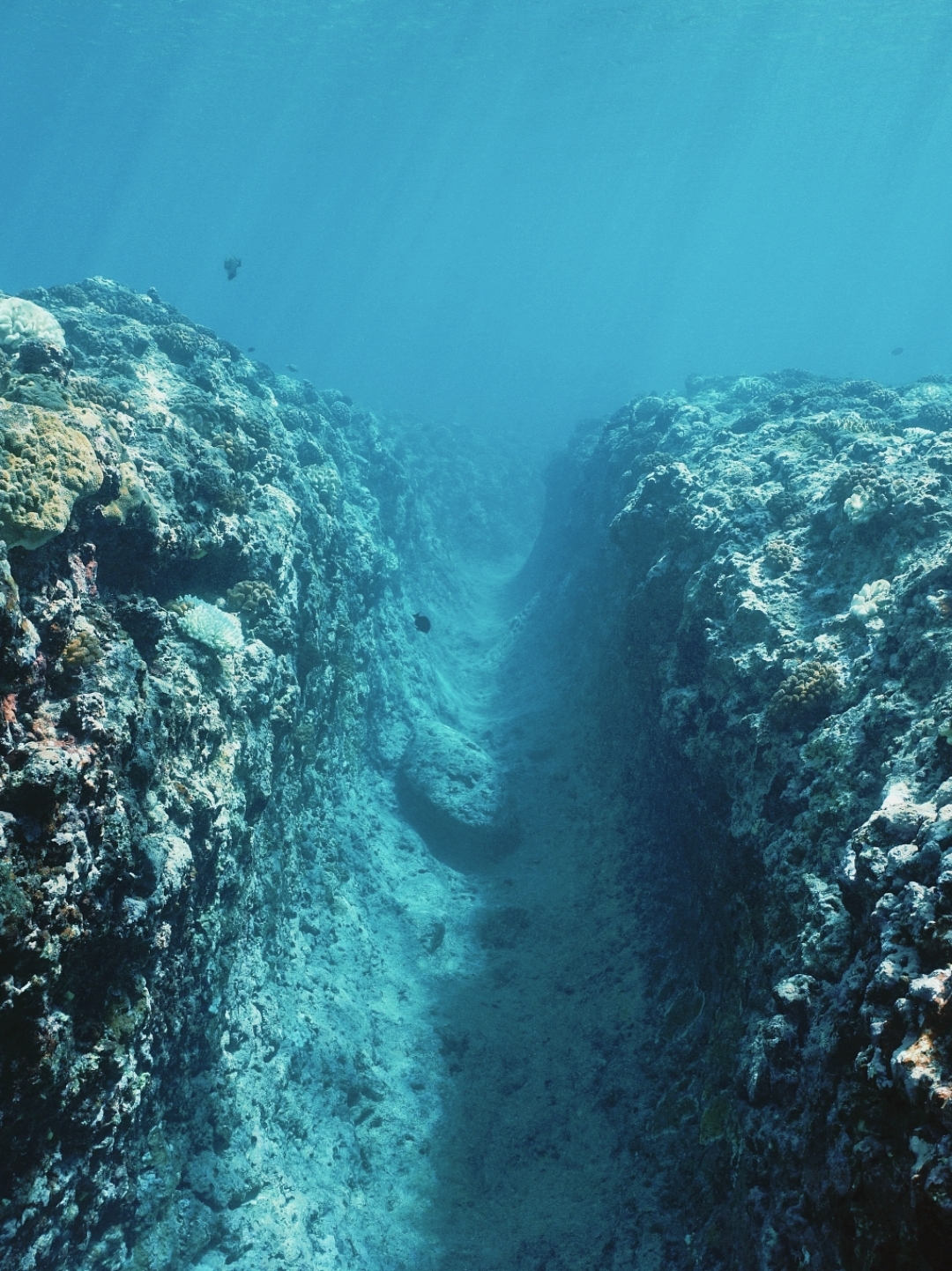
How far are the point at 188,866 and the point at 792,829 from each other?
19.3 feet

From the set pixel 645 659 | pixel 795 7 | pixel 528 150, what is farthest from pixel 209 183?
pixel 645 659

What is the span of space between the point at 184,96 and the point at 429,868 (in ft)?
323

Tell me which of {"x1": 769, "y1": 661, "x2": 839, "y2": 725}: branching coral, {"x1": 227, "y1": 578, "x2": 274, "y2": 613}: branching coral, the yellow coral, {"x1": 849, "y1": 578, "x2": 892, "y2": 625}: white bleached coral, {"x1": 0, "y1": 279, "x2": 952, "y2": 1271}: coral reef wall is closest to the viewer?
{"x1": 0, "y1": 279, "x2": 952, "y2": 1271}: coral reef wall

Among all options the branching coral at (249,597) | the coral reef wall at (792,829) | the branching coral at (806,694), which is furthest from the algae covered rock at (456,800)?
the branching coral at (806,694)

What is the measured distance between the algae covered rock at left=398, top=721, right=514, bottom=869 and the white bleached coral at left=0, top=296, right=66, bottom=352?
32.8 ft

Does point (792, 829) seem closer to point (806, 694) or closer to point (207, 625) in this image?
point (806, 694)

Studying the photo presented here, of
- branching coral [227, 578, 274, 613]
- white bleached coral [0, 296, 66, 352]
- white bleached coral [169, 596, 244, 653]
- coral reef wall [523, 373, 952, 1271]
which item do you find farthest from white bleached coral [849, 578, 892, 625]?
white bleached coral [0, 296, 66, 352]

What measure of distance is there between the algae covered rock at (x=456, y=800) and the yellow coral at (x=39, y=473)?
9.38m

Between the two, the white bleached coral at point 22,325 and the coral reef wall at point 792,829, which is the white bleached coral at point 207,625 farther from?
the coral reef wall at point 792,829

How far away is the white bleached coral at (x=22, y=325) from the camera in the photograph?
828cm

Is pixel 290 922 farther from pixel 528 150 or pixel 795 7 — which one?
pixel 528 150

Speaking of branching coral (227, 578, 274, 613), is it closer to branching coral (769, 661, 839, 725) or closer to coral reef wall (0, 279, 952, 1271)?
coral reef wall (0, 279, 952, 1271)

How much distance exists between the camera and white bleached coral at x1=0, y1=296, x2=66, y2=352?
8.28 meters

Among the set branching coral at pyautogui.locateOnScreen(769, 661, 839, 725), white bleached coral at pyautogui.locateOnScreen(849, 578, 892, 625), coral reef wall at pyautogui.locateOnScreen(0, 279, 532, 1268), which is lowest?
coral reef wall at pyautogui.locateOnScreen(0, 279, 532, 1268)
